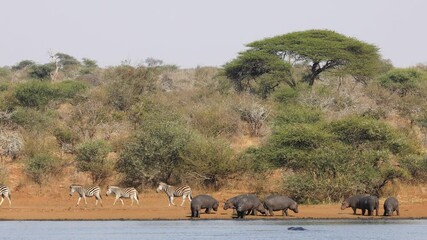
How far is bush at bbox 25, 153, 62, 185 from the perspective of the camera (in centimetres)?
3791

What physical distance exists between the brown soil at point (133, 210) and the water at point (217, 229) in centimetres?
136

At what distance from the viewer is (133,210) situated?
32.6 m

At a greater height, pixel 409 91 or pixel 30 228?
pixel 409 91

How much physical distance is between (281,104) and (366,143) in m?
13.2

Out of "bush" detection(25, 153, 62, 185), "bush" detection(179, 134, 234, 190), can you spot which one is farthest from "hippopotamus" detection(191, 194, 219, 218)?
"bush" detection(25, 153, 62, 185)

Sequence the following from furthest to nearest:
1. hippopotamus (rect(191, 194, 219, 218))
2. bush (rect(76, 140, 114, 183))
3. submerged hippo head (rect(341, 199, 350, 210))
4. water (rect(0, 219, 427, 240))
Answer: bush (rect(76, 140, 114, 183)) < submerged hippo head (rect(341, 199, 350, 210)) < hippopotamus (rect(191, 194, 219, 218)) < water (rect(0, 219, 427, 240))

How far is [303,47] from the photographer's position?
5497cm

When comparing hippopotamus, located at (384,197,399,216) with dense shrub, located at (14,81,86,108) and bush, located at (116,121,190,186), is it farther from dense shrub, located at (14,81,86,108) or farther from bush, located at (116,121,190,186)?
dense shrub, located at (14,81,86,108)

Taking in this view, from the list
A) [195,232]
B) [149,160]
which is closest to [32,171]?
[149,160]

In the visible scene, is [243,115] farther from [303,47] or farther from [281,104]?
[303,47]

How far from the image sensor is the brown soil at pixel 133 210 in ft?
100

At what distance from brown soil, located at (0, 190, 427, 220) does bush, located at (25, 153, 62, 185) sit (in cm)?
158

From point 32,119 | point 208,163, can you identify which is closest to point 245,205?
point 208,163

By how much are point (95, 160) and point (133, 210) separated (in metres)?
6.22
